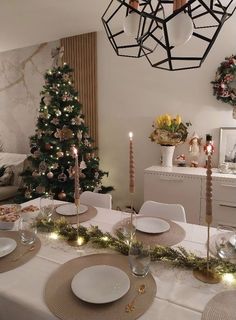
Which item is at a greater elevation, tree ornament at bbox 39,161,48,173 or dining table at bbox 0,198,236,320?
tree ornament at bbox 39,161,48,173

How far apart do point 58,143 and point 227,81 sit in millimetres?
2010

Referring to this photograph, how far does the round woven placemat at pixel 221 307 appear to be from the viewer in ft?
2.73

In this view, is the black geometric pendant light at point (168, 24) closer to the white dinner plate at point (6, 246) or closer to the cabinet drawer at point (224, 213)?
the white dinner plate at point (6, 246)

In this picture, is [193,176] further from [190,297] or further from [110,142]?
[190,297]

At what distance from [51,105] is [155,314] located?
8.72 ft

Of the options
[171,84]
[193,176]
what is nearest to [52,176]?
[193,176]

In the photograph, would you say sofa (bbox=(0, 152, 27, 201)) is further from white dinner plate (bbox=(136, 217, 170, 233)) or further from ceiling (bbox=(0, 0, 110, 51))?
white dinner plate (bbox=(136, 217, 170, 233))

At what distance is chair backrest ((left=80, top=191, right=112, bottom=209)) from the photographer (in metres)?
2.04

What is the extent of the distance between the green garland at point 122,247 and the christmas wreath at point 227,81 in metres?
2.02

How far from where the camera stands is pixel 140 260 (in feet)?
3.47

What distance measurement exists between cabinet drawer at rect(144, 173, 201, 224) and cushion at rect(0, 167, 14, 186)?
2.10m

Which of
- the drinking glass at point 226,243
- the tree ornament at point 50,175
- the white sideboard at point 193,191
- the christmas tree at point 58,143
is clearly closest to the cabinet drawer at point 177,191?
the white sideboard at point 193,191

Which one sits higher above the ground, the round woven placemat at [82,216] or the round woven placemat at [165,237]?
the round woven placemat at [82,216]

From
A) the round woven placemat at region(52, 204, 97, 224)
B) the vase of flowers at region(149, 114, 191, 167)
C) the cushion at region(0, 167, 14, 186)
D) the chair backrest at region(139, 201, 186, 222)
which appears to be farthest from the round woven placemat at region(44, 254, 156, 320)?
the cushion at region(0, 167, 14, 186)
